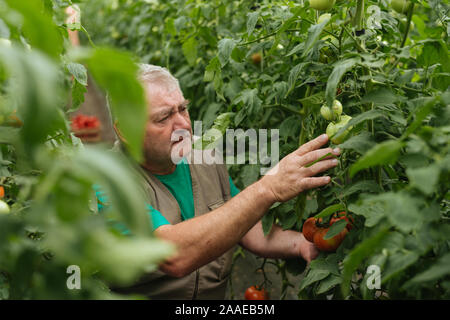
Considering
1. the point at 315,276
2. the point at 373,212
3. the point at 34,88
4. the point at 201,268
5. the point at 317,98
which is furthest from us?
the point at 201,268

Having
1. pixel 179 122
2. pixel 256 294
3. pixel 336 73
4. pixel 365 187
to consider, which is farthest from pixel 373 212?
pixel 256 294

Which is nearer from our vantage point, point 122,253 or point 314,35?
point 122,253

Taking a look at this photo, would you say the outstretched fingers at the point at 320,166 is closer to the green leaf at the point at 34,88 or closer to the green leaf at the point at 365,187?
the green leaf at the point at 365,187

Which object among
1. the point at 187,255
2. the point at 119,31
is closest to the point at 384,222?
the point at 187,255

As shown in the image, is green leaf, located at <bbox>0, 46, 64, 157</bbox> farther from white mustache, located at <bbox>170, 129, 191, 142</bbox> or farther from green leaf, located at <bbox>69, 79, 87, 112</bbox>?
white mustache, located at <bbox>170, 129, 191, 142</bbox>

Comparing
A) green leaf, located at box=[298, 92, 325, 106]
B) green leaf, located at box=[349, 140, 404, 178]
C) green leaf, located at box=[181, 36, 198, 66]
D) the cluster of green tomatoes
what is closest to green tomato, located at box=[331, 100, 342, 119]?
the cluster of green tomatoes

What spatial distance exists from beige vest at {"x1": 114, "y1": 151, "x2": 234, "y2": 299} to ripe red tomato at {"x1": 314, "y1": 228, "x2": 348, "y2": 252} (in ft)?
1.44

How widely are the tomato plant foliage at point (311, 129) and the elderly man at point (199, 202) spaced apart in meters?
0.08

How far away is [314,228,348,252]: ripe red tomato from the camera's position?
3.21 ft

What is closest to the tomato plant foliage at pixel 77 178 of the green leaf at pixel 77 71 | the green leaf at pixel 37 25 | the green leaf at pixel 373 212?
the green leaf at pixel 37 25

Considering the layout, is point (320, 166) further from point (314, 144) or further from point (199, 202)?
point (199, 202)

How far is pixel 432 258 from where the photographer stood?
2.02ft

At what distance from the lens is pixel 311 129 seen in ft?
3.57

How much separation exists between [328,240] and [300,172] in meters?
0.18
